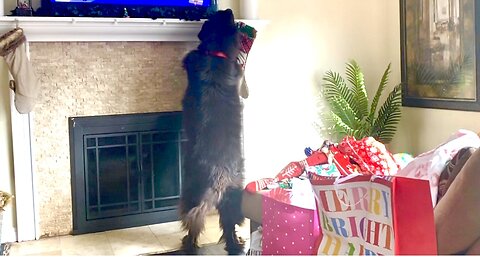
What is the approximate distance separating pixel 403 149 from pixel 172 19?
2196 millimetres

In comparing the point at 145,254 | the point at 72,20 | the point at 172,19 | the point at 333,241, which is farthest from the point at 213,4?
the point at 333,241

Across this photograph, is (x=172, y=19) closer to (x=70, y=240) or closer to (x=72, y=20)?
(x=72, y=20)

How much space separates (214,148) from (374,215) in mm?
1463

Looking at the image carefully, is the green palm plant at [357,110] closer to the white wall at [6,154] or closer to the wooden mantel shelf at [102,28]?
the wooden mantel shelf at [102,28]

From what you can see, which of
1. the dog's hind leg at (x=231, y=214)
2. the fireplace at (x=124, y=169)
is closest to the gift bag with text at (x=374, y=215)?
the dog's hind leg at (x=231, y=214)

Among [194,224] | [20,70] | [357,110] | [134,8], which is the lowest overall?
[194,224]

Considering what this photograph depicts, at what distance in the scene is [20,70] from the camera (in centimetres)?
308

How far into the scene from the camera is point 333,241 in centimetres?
207

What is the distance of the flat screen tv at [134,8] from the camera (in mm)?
3246

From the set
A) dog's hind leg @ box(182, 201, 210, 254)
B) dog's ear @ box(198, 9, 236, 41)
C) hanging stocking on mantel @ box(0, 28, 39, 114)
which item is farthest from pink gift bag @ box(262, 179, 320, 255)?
hanging stocking on mantel @ box(0, 28, 39, 114)

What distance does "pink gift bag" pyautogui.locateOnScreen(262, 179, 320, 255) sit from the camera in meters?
2.20

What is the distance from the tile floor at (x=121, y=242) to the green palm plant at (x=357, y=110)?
1103 mm

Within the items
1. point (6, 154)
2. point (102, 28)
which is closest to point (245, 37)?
point (102, 28)

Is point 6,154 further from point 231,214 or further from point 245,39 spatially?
point 245,39
